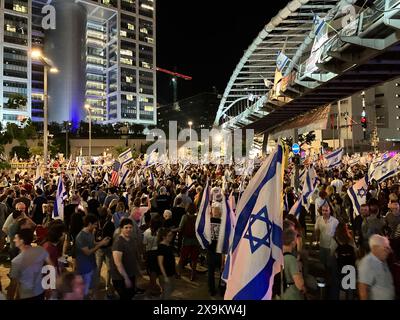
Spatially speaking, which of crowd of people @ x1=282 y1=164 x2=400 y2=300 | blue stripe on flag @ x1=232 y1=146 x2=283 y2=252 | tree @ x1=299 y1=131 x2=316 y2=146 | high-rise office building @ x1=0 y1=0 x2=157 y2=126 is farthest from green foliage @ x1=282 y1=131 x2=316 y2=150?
high-rise office building @ x1=0 y1=0 x2=157 y2=126

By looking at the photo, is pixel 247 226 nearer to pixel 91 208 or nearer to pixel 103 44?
pixel 91 208

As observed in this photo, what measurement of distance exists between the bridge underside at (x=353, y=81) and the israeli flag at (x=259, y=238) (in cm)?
1239

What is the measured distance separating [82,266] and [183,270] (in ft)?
11.2

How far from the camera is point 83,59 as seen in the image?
121562mm

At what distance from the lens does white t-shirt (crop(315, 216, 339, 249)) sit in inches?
273

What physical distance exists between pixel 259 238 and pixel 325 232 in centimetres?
322

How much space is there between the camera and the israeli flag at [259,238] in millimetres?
4168

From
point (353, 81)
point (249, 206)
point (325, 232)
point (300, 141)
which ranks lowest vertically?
point (325, 232)

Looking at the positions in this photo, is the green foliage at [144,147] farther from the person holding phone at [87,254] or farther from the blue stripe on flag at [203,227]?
the person holding phone at [87,254]

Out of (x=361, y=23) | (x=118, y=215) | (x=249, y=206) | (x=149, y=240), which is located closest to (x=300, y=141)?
(x=361, y=23)

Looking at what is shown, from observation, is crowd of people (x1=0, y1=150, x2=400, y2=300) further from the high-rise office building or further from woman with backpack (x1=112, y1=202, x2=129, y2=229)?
the high-rise office building

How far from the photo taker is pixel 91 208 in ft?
32.1

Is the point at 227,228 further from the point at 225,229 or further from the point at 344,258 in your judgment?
the point at 344,258

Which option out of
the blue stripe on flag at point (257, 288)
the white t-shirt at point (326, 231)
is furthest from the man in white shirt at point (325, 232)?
the blue stripe on flag at point (257, 288)
